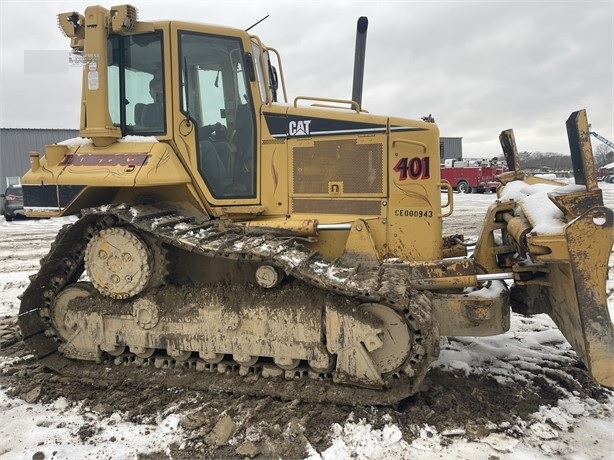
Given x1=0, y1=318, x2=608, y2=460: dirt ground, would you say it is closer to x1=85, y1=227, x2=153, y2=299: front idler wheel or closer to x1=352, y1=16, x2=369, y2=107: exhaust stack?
x1=85, y1=227, x2=153, y2=299: front idler wheel

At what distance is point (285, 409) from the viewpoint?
12.7 ft

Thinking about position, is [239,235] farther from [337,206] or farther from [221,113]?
[221,113]

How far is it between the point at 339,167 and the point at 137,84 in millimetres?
2106

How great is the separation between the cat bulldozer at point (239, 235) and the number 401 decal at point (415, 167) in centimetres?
2

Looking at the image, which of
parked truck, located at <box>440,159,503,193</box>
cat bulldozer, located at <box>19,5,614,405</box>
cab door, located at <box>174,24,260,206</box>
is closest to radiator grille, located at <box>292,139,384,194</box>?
cat bulldozer, located at <box>19,5,614,405</box>

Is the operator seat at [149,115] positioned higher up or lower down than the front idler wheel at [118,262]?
higher up

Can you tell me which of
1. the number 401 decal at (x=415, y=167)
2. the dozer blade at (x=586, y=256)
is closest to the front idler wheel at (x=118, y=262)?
the number 401 decal at (x=415, y=167)

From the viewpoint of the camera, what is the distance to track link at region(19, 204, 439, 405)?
3791 mm

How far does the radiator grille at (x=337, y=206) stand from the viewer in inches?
178

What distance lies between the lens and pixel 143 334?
438cm

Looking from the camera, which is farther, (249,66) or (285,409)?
(249,66)

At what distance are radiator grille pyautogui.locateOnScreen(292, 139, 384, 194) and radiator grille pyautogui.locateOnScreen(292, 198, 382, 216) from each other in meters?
0.09

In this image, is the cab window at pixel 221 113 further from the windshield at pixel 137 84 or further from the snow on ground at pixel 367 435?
the snow on ground at pixel 367 435

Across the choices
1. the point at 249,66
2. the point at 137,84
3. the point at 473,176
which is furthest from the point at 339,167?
the point at 473,176
